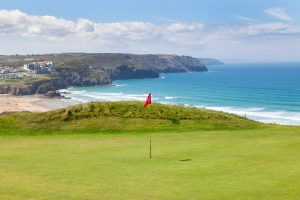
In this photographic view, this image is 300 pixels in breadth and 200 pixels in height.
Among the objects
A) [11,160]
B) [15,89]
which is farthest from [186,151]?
[15,89]

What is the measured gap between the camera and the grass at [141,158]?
55.3 ft

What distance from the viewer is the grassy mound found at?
3766 centimetres

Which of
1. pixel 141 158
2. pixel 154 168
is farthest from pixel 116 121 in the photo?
pixel 154 168

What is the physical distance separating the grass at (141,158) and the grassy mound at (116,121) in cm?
8

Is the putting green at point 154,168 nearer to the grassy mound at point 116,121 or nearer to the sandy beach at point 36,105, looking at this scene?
the grassy mound at point 116,121

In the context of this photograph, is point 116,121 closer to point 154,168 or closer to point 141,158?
point 141,158

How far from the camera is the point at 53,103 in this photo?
130 m

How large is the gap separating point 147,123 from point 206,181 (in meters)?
21.2

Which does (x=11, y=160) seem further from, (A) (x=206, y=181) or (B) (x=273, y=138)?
(B) (x=273, y=138)

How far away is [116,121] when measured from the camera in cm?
3925

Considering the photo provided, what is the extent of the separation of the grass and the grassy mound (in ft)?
0.26

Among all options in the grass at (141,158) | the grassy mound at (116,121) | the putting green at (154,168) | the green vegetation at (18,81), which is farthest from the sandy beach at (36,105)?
the putting green at (154,168)

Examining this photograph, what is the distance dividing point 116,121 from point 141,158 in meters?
16.2

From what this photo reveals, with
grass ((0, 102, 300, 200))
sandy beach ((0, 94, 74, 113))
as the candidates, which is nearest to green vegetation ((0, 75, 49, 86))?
sandy beach ((0, 94, 74, 113))
